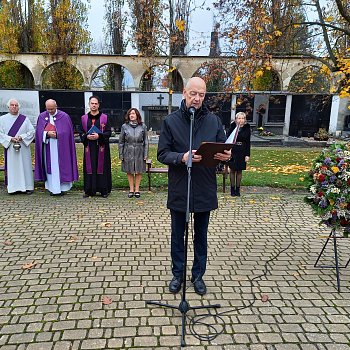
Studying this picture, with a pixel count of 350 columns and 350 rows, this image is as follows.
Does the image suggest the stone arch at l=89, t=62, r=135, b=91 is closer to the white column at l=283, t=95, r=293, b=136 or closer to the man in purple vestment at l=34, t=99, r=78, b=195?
the white column at l=283, t=95, r=293, b=136

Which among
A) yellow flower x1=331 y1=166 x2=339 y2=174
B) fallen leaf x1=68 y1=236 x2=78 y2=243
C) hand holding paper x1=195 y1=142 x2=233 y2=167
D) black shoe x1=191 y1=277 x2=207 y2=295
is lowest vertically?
fallen leaf x1=68 y1=236 x2=78 y2=243

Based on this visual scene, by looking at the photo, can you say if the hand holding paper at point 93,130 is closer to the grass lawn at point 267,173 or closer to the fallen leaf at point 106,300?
the grass lawn at point 267,173

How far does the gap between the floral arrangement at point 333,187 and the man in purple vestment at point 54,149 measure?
17.9 feet

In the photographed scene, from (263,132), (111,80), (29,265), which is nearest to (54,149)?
(29,265)

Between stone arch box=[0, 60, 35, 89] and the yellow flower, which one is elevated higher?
stone arch box=[0, 60, 35, 89]

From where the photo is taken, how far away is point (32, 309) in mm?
3346

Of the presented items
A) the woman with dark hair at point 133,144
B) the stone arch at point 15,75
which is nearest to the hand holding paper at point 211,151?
the woman with dark hair at point 133,144

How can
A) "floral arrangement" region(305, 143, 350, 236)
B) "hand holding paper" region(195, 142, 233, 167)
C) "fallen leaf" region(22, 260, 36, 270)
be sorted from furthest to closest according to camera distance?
"fallen leaf" region(22, 260, 36, 270) → "floral arrangement" region(305, 143, 350, 236) → "hand holding paper" region(195, 142, 233, 167)

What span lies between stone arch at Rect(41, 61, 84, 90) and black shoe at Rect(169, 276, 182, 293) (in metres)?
26.3

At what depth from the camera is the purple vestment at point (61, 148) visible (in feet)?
24.8

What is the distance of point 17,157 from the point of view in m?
7.68

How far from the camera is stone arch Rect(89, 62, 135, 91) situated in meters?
26.7

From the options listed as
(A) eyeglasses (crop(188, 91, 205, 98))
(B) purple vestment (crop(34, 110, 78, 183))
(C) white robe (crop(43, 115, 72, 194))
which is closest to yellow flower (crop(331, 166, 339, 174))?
(A) eyeglasses (crop(188, 91, 205, 98))

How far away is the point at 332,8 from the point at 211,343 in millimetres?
16702
